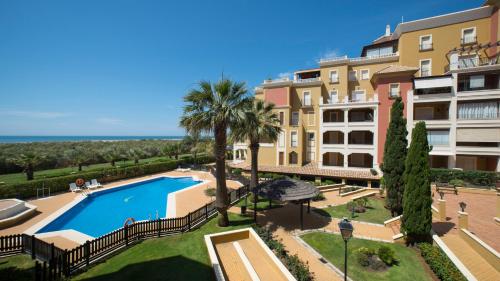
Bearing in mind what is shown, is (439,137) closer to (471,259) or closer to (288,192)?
(471,259)

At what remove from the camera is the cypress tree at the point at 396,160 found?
14812 mm

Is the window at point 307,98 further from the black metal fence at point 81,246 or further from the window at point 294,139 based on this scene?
the black metal fence at point 81,246

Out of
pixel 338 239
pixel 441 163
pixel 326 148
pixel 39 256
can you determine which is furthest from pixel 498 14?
pixel 39 256

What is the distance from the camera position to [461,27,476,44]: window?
78.8ft

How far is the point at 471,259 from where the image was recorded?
9469 millimetres

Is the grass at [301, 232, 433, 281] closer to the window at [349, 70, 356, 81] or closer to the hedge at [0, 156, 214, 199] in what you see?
the window at [349, 70, 356, 81]

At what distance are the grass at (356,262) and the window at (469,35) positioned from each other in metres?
27.3

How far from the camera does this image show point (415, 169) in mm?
10977

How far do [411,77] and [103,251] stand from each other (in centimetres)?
3111

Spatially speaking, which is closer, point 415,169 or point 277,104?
point 415,169

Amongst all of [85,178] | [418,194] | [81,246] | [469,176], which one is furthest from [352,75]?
[85,178]

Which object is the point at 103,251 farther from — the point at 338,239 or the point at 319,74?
the point at 319,74

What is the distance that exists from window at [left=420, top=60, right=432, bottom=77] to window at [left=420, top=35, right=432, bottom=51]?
1568mm

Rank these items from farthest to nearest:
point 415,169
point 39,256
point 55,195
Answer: point 55,195, point 415,169, point 39,256
